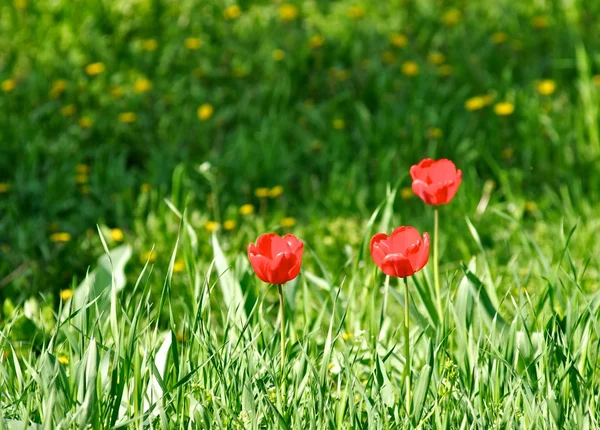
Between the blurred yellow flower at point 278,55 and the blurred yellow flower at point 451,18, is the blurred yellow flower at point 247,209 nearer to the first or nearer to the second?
the blurred yellow flower at point 278,55

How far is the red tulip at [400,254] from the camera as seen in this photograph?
5.43ft

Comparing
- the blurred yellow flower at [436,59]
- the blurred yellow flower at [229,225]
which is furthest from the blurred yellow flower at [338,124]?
the blurred yellow flower at [229,225]

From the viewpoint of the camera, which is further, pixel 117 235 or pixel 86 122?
pixel 86 122

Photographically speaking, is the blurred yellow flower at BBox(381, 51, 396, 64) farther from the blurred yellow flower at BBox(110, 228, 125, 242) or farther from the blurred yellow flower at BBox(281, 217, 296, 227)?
the blurred yellow flower at BBox(110, 228, 125, 242)

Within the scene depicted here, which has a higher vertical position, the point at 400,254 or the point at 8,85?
the point at 400,254

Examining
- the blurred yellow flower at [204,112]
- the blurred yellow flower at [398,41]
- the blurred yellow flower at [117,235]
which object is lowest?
the blurred yellow flower at [398,41]

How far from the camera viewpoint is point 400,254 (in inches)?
65.9

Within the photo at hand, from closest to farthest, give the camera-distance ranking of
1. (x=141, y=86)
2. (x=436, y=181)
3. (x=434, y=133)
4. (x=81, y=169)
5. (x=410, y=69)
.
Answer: (x=436, y=181), (x=81, y=169), (x=434, y=133), (x=141, y=86), (x=410, y=69)

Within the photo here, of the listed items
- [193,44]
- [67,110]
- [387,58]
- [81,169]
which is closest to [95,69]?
[67,110]

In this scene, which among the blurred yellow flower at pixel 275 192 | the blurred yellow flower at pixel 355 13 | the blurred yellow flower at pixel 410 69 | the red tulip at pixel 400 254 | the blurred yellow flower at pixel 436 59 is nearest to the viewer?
the red tulip at pixel 400 254

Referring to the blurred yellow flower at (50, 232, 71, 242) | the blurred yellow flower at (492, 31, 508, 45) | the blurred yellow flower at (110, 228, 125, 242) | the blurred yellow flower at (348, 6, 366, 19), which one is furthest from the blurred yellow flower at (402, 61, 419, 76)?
the blurred yellow flower at (50, 232, 71, 242)

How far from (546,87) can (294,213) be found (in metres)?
1.40

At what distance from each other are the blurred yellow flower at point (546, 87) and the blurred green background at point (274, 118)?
11 millimetres

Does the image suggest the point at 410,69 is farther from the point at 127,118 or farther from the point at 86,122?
the point at 86,122
